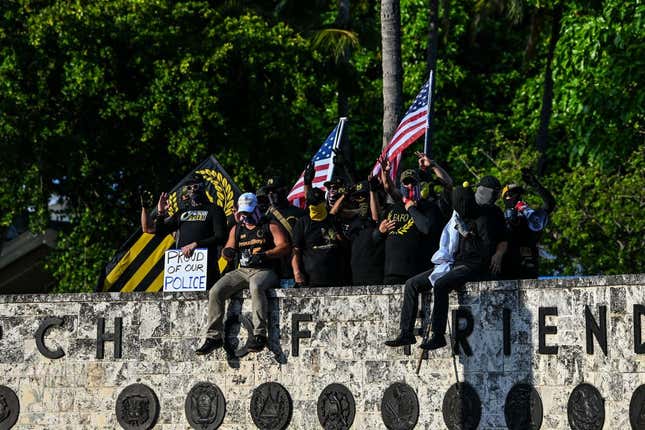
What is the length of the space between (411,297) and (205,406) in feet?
10.5

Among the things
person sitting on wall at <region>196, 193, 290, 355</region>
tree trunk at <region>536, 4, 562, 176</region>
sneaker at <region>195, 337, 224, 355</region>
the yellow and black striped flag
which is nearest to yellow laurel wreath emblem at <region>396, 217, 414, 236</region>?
person sitting on wall at <region>196, 193, 290, 355</region>

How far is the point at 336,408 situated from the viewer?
17.1 metres

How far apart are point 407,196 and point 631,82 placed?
9296mm

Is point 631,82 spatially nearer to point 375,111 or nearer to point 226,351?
point 226,351

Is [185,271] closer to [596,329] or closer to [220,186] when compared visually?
[220,186]

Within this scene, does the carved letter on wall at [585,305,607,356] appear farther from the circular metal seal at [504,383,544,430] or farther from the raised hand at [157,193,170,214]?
the raised hand at [157,193,170,214]

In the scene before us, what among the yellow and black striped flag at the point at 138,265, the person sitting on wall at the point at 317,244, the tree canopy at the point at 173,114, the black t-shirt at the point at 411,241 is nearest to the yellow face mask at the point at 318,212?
the person sitting on wall at the point at 317,244

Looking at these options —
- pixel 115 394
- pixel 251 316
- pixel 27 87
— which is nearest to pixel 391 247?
pixel 251 316

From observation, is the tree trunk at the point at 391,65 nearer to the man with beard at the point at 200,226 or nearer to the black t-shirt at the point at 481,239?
the man with beard at the point at 200,226

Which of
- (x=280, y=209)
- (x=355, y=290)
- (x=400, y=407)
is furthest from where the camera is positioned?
(x=280, y=209)

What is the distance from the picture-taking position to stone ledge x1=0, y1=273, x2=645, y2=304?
15422 mm

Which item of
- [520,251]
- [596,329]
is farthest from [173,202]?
[596,329]

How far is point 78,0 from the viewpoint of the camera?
29906 mm

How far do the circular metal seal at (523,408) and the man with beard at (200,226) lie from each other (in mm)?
4163
